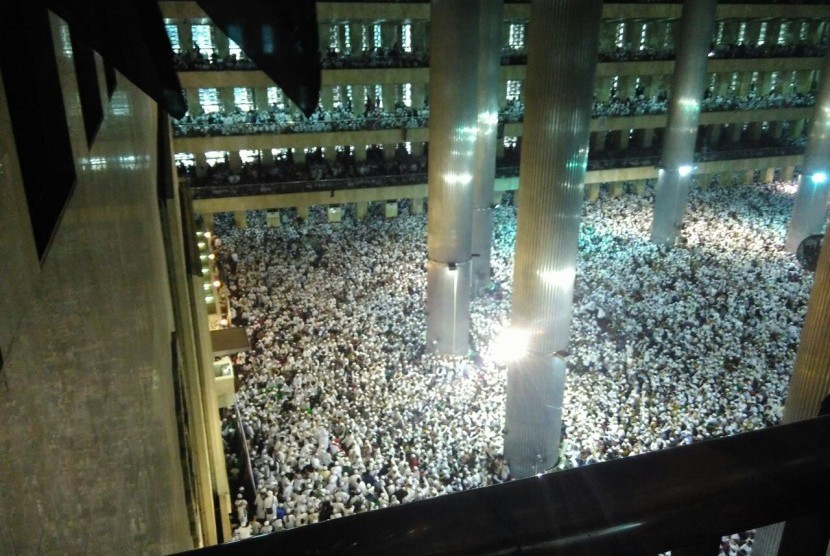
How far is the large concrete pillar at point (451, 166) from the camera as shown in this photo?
12.2 metres

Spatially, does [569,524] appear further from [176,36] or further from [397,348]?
[176,36]

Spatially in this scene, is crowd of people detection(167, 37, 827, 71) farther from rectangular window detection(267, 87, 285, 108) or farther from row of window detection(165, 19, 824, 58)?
rectangular window detection(267, 87, 285, 108)

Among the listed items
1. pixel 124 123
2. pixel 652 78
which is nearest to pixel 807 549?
pixel 124 123

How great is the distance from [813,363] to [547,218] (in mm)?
3642

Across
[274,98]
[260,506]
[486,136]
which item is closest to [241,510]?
[260,506]

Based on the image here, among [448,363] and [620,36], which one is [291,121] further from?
[620,36]

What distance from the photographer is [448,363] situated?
44.8 ft

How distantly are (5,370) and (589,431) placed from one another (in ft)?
36.1

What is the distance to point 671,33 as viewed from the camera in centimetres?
2909

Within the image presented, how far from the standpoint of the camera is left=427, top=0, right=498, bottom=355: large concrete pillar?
40.0ft

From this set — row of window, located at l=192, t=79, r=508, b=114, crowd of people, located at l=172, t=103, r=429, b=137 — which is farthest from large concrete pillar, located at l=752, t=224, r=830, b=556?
row of window, located at l=192, t=79, r=508, b=114

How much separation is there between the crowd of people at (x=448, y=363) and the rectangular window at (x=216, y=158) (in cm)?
425

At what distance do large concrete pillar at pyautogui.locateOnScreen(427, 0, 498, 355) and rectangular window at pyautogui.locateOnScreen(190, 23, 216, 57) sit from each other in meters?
13.5

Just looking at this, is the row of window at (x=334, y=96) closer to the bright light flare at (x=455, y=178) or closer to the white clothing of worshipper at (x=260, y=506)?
the bright light flare at (x=455, y=178)
